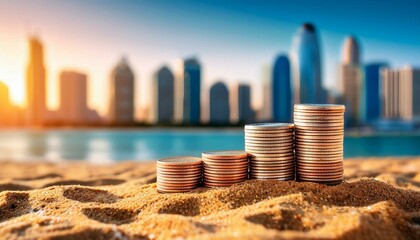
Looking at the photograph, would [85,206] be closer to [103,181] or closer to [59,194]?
[59,194]

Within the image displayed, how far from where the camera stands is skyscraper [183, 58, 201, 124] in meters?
123

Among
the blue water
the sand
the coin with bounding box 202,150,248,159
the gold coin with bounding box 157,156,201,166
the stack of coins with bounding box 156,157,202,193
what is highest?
the coin with bounding box 202,150,248,159

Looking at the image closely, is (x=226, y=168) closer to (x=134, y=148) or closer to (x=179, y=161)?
(x=179, y=161)

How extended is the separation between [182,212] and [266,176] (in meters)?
1.47

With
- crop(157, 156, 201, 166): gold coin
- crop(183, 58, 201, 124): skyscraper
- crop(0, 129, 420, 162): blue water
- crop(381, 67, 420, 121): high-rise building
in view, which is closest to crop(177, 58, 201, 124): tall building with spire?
crop(183, 58, 201, 124): skyscraper

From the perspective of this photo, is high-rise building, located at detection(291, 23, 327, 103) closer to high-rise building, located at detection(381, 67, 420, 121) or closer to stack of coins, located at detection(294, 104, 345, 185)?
high-rise building, located at detection(381, 67, 420, 121)

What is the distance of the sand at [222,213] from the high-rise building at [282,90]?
117 metres

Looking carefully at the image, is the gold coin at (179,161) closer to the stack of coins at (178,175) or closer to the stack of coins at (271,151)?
the stack of coins at (178,175)

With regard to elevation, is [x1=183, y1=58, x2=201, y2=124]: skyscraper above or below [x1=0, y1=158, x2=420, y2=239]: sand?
above

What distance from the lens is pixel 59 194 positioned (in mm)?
6441

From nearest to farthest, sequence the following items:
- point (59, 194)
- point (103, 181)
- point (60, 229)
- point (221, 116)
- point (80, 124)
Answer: point (60, 229), point (59, 194), point (103, 181), point (80, 124), point (221, 116)

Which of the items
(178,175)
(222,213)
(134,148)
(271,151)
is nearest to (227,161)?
(271,151)

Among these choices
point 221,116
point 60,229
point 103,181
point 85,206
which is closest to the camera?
point 60,229

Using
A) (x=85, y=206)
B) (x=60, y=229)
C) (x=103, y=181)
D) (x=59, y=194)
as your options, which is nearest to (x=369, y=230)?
(x=60, y=229)
